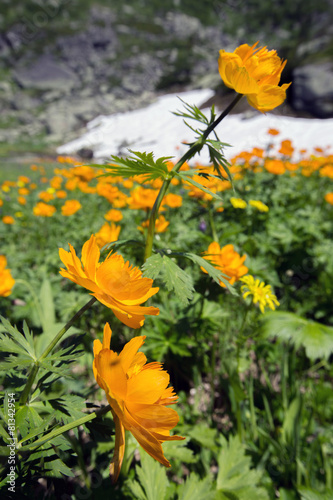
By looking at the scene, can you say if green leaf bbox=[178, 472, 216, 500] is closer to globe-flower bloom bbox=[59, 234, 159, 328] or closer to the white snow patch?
globe-flower bloom bbox=[59, 234, 159, 328]

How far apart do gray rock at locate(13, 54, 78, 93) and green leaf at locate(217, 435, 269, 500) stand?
3791cm

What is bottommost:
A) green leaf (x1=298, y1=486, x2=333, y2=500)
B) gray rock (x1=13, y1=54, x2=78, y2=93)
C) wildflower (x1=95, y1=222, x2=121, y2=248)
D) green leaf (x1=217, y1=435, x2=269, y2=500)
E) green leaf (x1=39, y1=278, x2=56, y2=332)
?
green leaf (x1=217, y1=435, x2=269, y2=500)

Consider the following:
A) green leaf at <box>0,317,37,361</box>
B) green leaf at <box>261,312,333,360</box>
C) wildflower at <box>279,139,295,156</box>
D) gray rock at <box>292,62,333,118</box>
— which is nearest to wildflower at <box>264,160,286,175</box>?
wildflower at <box>279,139,295,156</box>

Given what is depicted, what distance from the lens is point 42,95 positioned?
32.3m

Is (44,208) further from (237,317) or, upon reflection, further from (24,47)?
(24,47)

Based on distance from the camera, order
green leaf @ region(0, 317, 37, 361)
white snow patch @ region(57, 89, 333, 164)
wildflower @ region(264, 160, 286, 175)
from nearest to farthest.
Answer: green leaf @ region(0, 317, 37, 361)
wildflower @ region(264, 160, 286, 175)
white snow patch @ region(57, 89, 333, 164)

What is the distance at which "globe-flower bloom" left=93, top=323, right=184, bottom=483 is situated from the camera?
349 mm

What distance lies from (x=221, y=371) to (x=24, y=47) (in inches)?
1816

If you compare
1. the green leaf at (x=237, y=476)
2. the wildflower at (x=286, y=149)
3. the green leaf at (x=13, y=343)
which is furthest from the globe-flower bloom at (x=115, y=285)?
the wildflower at (x=286, y=149)

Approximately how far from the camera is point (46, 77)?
33.9 metres

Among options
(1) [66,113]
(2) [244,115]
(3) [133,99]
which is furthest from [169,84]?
(2) [244,115]

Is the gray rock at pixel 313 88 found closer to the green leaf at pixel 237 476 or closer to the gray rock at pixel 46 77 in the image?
the green leaf at pixel 237 476

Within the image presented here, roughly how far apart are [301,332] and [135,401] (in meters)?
1.10

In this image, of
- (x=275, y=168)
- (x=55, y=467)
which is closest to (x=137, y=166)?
(x=55, y=467)
